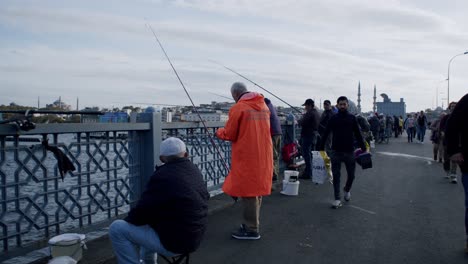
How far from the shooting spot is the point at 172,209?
12.8 ft

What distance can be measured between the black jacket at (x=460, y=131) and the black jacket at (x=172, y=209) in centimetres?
319

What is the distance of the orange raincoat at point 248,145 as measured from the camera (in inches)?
234

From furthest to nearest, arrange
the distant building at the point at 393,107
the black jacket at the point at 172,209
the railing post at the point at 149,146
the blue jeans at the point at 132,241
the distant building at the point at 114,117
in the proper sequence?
1. the distant building at the point at 393,107
2. the railing post at the point at 149,146
3. the distant building at the point at 114,117
4. the blue jeans at the point at 132,241
5. the black jacket at the point at 172,209

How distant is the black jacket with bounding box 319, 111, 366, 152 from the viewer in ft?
26.9

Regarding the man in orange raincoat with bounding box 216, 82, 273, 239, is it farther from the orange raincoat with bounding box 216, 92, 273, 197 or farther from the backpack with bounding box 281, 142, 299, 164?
the backpack with bounding box 281, 142, 299, 164

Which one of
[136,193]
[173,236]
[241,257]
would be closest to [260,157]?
[241,257]

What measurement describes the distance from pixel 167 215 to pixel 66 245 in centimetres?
134

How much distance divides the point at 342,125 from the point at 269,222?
225 centimetres

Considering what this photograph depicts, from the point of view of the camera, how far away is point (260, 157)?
6.00m

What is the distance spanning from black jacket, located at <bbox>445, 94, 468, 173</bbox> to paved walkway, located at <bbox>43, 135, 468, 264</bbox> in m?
1.22

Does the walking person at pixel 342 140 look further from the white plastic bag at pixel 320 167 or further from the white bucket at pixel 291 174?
the white plastic bag at pixel 320 167

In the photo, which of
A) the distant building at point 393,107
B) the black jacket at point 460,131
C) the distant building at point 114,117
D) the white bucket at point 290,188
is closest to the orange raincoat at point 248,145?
the distant building at point 114,117

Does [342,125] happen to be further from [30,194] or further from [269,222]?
[30,194]

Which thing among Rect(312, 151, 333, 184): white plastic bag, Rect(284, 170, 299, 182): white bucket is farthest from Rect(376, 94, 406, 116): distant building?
Rect(284, 170, 299, 182): white bucket
